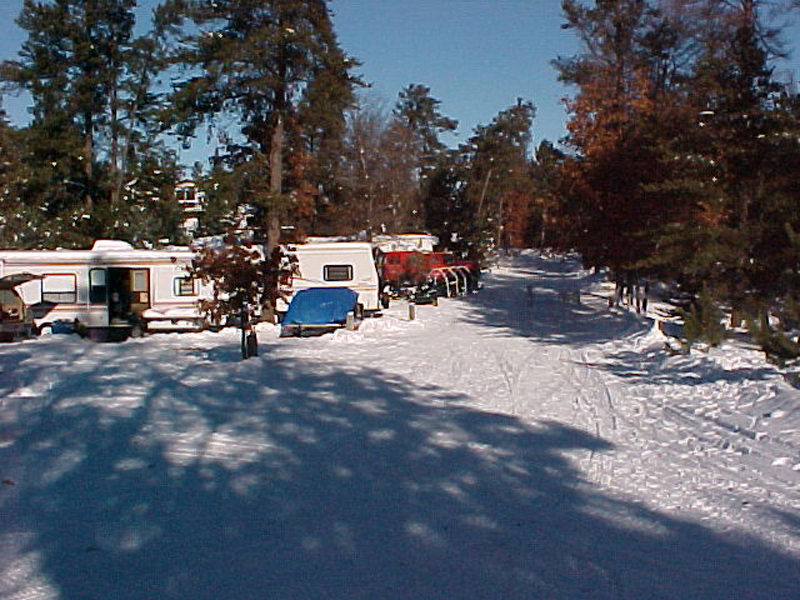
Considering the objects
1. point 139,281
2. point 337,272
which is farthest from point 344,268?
point 139,281

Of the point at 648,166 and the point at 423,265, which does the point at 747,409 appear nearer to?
the point at 648,166

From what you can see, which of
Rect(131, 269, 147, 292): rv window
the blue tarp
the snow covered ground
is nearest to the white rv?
the blue tarp

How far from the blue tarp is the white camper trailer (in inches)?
104

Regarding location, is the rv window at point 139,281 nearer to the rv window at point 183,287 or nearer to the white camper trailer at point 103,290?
the white camper trailer at point 103,290

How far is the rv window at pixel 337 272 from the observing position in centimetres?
2373

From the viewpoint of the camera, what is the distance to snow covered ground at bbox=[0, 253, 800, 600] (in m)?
5.09

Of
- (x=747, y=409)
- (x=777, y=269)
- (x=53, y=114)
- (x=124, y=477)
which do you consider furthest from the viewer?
(x=53, y=114)

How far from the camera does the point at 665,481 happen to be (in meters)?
7.45

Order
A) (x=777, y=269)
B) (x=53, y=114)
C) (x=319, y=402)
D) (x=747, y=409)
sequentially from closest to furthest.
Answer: (x=747, y=409)
(x=319, y=402)
(x=777, y=269)
(x=53, y=114)

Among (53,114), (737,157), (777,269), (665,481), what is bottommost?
(665,481)

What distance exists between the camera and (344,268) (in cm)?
2373

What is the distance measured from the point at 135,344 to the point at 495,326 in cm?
986

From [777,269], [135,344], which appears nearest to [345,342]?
[135,344]

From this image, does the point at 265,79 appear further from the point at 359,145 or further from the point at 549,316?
the point at 359,145
